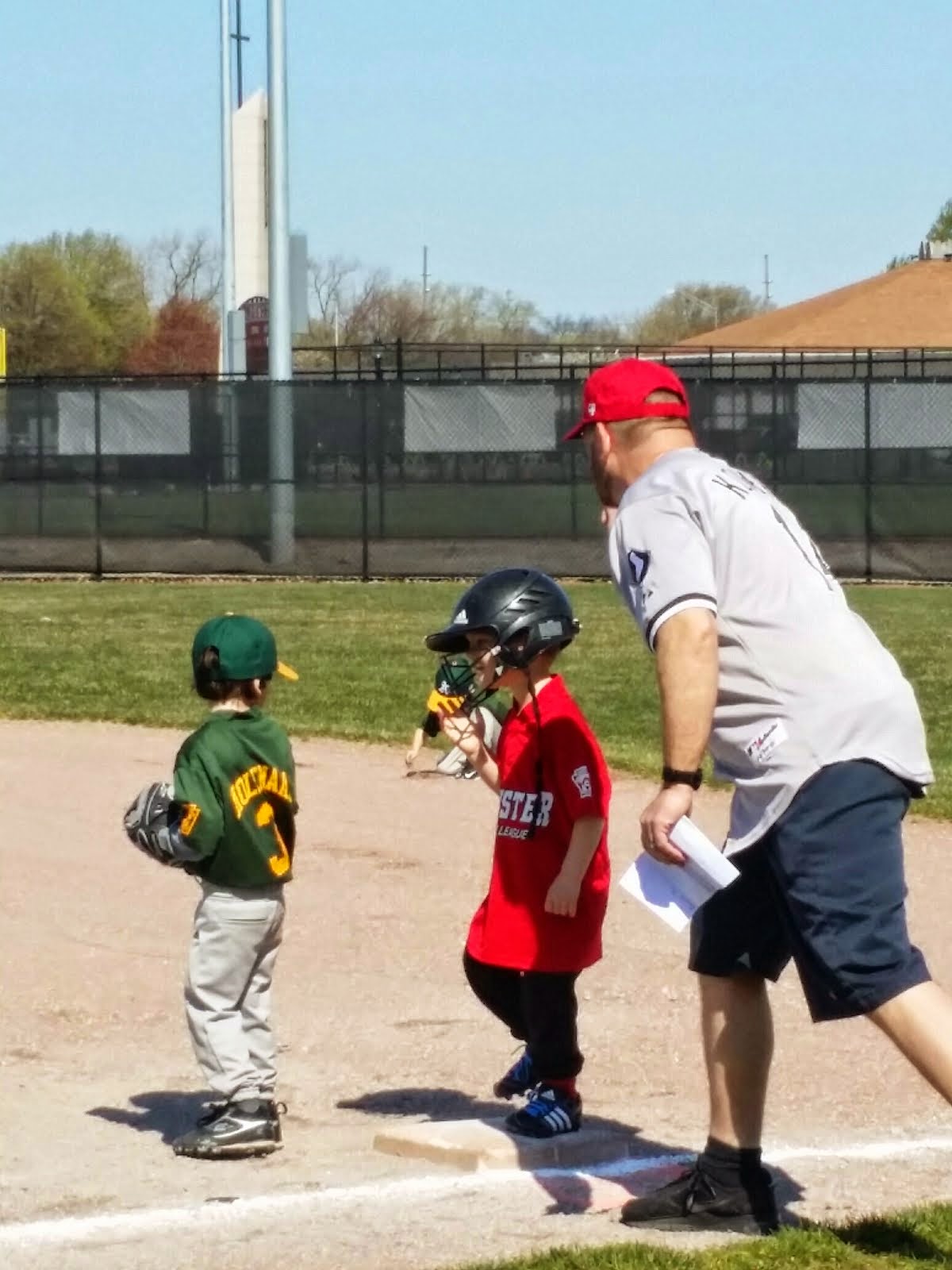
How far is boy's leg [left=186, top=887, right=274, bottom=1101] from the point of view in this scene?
191 inches

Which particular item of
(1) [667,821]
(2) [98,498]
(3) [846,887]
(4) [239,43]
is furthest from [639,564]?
(4) [239,43]

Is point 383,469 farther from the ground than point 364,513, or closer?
farther from the ground

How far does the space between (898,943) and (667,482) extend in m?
0.99

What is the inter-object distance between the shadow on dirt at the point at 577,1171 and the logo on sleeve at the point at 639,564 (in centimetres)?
140

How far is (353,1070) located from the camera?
5.64 metres

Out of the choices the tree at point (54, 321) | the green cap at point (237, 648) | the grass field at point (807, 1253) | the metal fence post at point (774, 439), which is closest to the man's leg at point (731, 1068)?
the grass field at point (807, 1253)

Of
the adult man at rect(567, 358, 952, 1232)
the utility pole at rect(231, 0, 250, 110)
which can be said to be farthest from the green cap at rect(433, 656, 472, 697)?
the utility pole at rect(231, 0, 250, 110)

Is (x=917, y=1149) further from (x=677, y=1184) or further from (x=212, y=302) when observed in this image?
(x=212, y=302)

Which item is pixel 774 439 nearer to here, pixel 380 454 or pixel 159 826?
pixel 380 454

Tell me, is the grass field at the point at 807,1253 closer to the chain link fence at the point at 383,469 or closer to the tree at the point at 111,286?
the chain link fence at the point at 383,469

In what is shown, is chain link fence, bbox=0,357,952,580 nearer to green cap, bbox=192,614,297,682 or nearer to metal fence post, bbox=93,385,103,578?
metal fence post, bbox=93,385,103,578

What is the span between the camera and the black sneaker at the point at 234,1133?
4773 millimetres

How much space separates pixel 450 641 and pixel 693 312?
93232 mm

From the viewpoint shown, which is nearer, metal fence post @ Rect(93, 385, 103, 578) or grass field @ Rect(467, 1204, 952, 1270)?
grass field @ Rect(467, 1204, 952, 1270)
